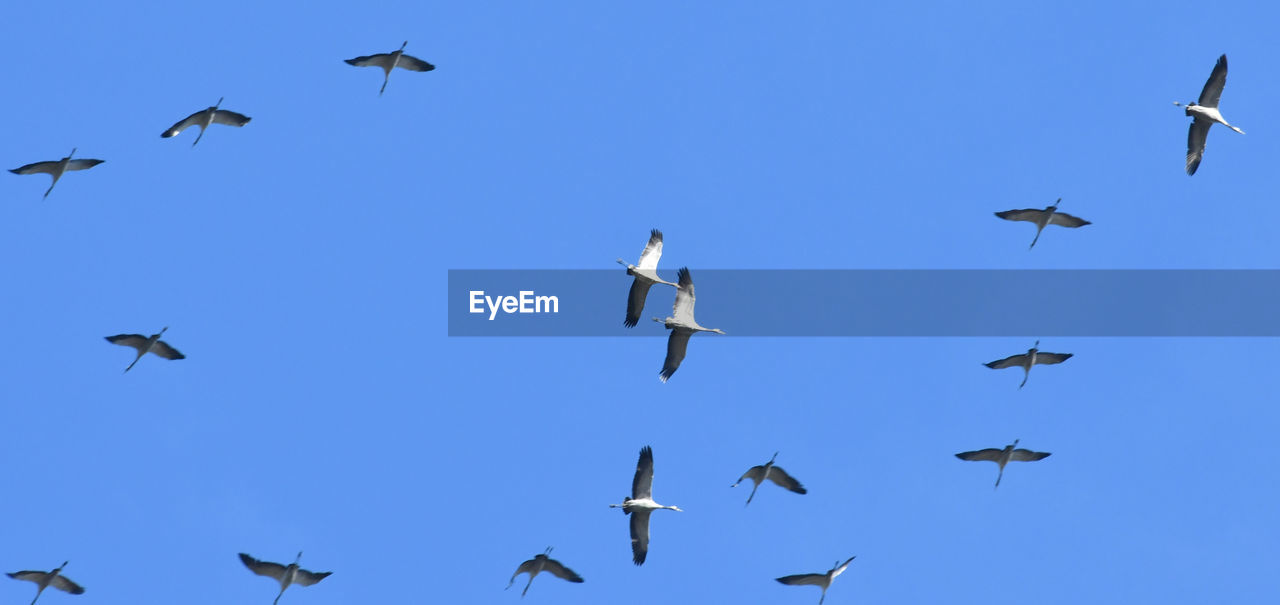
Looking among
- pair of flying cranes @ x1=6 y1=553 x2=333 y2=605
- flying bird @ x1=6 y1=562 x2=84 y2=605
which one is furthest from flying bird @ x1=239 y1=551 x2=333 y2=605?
flying bird @ x1=6 y1=562 x2=84 y2=605

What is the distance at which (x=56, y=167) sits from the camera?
2104 inches

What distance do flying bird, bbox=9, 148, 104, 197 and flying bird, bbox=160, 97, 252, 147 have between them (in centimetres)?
271

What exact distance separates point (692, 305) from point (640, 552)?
7.42 metres

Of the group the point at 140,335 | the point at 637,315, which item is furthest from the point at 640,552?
the point at 140,335

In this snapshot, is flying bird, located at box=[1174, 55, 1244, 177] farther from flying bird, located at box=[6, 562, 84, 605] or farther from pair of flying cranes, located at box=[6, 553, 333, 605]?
flying bird, located at box=[6, 562, 84, 605]

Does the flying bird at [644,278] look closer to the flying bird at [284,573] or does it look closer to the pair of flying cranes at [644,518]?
the pair of flying cranes at [644,518]

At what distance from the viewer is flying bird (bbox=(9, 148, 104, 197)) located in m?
53.2

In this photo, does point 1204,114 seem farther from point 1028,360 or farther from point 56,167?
point 56,167

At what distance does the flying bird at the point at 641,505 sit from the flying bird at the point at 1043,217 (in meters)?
13.7

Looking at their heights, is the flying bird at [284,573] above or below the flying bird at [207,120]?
below

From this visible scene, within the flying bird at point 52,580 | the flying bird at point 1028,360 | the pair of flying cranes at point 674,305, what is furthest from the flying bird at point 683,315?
the flying bird at point 52,580

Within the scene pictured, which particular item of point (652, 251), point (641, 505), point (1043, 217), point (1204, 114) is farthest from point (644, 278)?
point (1204, 114)

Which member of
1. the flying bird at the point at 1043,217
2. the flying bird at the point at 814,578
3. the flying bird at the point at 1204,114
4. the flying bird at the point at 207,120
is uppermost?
the flying bird at the point at 207,120

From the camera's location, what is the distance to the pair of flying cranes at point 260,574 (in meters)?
49.1
